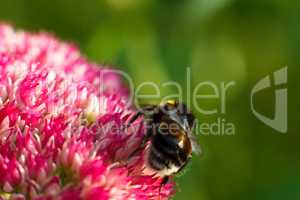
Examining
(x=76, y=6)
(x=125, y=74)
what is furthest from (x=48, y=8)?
(x=125, y=74)

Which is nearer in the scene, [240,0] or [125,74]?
[125,74]

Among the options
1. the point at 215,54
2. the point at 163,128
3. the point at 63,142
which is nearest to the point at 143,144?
the point at 163,128

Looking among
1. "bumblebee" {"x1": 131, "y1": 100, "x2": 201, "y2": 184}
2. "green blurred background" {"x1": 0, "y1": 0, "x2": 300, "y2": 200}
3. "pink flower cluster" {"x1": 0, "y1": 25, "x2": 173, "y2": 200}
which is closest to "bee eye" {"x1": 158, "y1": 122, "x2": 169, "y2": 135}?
"bumblebee" {"x1": 131, "y1": 100, "x2": 201, "y2": 184}

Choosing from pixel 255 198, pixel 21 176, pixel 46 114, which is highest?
pixel 46 114

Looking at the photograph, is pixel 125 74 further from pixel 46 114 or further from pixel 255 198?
pixel 46 114

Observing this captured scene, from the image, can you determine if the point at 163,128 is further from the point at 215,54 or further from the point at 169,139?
the point at 215,54

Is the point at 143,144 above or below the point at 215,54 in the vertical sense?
below

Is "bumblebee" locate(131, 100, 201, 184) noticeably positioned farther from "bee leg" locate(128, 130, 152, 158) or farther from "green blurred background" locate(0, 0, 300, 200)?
"green blurred background" locate(0, 0, 300, 200)

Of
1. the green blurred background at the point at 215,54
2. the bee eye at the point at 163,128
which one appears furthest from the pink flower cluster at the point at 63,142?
the green blurred background at the point at 215,54
